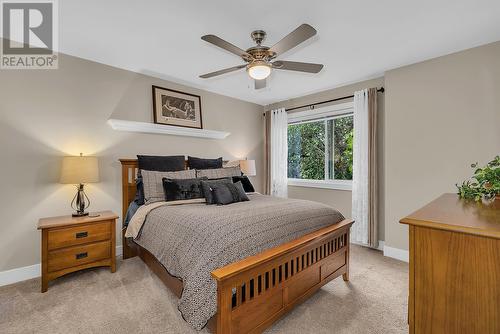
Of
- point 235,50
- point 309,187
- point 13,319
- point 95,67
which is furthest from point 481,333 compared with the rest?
point 95,67

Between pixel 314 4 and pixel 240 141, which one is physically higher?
pixel 314 4

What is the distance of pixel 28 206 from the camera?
2.58 meters

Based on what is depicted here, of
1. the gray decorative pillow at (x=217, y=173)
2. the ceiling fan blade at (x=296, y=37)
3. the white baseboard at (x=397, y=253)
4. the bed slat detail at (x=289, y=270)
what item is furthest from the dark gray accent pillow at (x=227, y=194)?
the white baseboard at (x=397, y=253)

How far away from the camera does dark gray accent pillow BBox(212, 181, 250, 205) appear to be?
104 inches

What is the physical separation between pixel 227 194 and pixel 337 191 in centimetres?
217

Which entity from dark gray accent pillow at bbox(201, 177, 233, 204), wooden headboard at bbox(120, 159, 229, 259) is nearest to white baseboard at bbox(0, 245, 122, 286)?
wooden headboard at bbox(120, 159, 229, 259)

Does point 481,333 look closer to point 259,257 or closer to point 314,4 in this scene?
point 259,257

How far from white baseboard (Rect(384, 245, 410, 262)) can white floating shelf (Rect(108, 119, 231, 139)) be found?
299 centimetres

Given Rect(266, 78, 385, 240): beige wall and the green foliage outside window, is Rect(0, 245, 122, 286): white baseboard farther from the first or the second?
the green foliage outside window

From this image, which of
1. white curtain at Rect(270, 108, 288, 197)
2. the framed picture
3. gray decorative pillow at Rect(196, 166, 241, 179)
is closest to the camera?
gray decorative pillow at Rect(196, 166, 241, 179)

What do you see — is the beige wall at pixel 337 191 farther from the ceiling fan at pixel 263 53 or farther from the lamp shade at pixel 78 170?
the lamp shade at pixel 78 170

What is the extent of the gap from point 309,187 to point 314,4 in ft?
9.93

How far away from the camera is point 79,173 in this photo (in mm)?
2525

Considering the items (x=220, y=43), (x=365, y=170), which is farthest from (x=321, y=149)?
(x=220, y=43)
